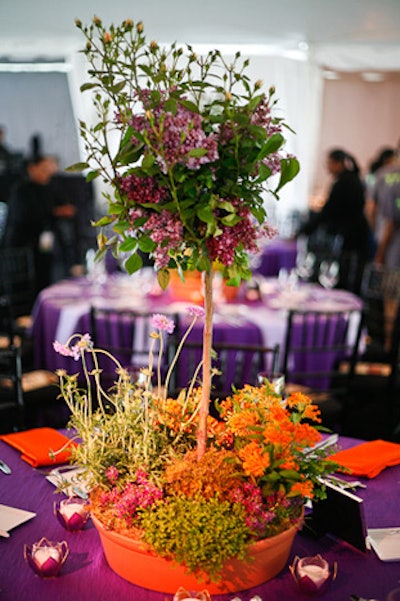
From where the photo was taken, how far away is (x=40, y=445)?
5.55 ft

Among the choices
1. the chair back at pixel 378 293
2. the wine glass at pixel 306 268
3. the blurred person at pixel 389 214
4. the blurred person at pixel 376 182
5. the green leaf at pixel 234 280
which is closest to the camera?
the green leaf at pixel 234 280

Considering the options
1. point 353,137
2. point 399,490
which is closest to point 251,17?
point 353,137

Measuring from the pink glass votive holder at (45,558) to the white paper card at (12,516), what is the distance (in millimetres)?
153

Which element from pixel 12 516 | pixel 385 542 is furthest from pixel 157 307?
pixel 385 542

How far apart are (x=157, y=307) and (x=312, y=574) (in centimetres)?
236

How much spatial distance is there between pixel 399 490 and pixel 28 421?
1973mm

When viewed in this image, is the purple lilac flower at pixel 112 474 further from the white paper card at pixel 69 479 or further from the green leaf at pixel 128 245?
the green leaf at pixel 128 245

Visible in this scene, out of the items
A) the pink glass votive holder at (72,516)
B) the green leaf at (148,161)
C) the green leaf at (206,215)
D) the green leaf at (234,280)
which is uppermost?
the green leaf at (148,161)

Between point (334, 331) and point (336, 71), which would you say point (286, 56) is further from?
point (334, 331)

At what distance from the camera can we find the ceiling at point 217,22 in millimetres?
7059

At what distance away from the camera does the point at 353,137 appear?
10906 millimetres

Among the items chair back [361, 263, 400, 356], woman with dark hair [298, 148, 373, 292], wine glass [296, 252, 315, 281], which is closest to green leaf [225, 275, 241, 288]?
chair back [361, 263, 400, 356]

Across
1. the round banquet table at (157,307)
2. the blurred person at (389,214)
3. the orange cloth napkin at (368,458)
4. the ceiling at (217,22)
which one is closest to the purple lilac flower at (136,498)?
the orange cloth napkin at (368,458)

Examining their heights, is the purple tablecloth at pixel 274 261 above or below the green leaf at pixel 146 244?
below
